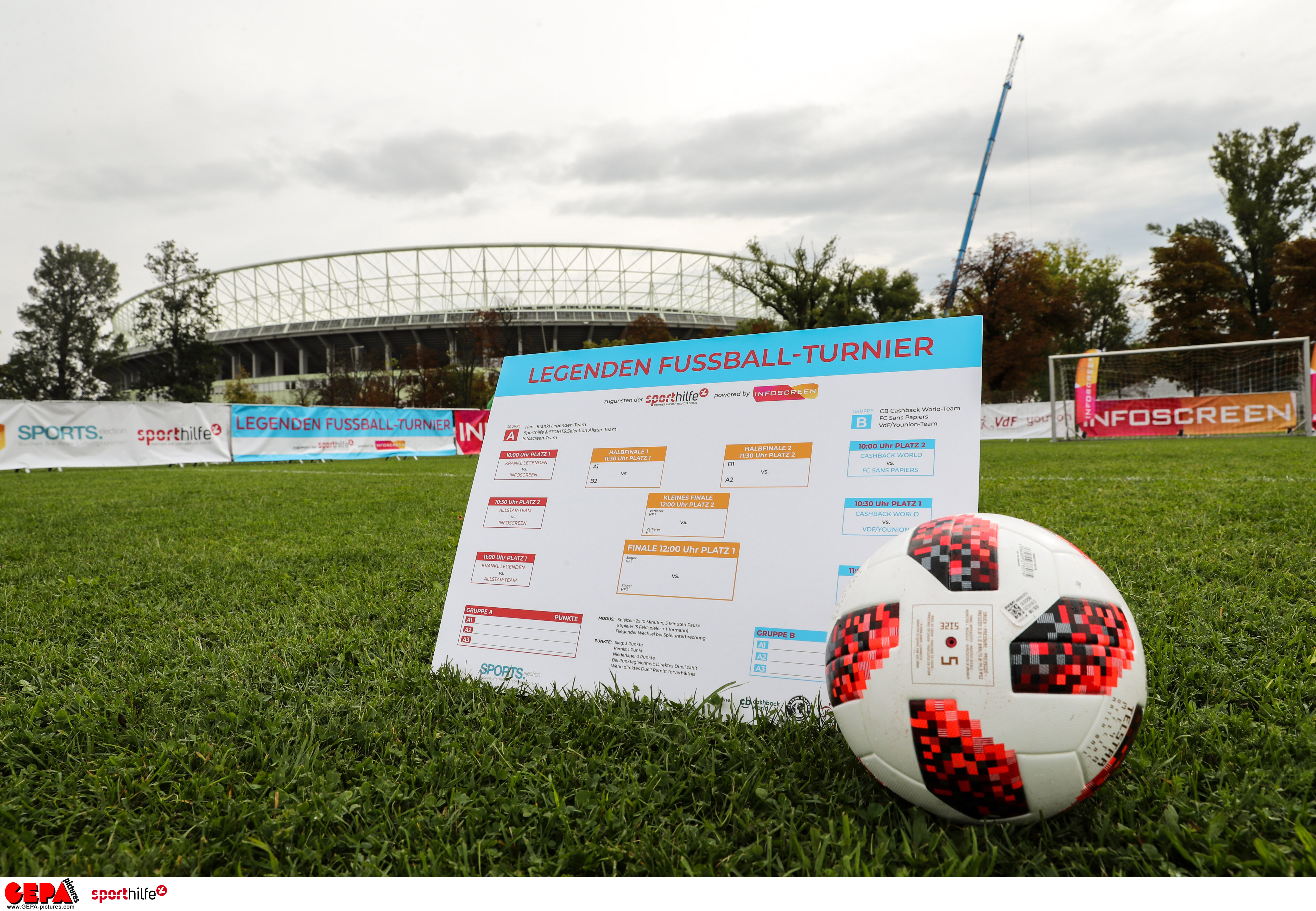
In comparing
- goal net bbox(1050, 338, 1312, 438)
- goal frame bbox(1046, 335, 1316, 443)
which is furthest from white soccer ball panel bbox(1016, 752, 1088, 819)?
goal net bbox(1050, 338, 1312, 438)

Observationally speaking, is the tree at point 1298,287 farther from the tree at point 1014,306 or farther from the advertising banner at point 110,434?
the advertising banner at point 110,434

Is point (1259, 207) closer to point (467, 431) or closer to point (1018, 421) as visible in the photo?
point (1018, 421)

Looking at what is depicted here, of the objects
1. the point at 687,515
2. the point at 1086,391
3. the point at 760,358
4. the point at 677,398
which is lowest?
the point at 687,515

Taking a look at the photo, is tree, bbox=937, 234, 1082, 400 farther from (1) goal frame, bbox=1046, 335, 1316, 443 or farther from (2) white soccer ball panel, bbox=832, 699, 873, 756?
(2) white soccer ball panel, bbox=832, 699, 873, 756

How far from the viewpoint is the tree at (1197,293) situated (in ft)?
109

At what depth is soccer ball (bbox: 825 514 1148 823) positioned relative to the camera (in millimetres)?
1349

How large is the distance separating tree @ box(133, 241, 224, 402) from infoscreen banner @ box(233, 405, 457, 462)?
2778 centimetres

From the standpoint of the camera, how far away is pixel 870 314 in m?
38.6

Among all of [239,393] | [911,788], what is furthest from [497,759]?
[239,393]

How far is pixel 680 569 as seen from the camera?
225cm

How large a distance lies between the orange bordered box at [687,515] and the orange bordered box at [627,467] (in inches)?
3.1

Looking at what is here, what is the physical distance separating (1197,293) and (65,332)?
6528cm

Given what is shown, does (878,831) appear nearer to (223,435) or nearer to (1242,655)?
(1242,655)
